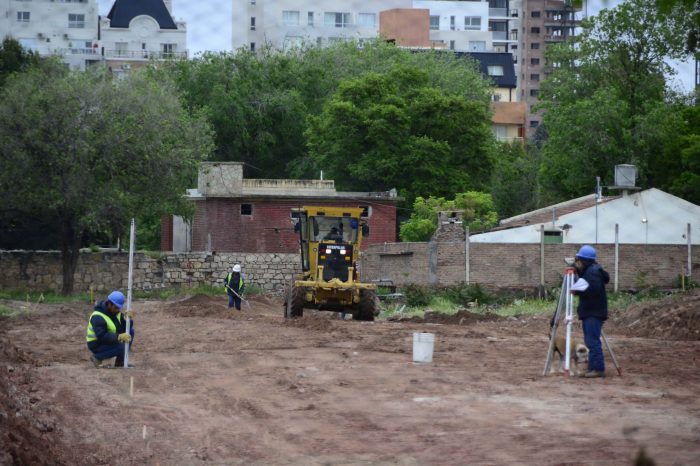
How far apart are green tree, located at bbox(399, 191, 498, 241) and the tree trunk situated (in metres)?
13.1

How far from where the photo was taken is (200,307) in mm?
33219

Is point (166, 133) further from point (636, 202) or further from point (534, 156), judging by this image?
point (534, 156)

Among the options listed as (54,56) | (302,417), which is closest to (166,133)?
(54,56)

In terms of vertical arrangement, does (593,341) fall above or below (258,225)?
below

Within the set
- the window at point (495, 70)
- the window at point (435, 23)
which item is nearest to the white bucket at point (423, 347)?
the window at point (435, 23)

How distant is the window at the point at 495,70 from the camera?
3615 inches

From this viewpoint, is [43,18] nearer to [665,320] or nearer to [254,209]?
[665,320]

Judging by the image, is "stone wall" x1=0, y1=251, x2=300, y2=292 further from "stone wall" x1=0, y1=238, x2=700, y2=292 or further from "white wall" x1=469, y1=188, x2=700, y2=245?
"white wall" x1=469, y1=188, x2=700, y2=245

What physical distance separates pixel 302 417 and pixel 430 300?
23723 mm

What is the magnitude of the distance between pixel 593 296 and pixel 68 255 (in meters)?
28.9

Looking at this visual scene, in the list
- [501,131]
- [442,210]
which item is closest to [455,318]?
[442,210]

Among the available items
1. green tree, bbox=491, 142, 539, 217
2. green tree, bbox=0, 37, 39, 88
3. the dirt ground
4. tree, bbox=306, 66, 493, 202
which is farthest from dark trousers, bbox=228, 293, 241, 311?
green tree, bbox=491, 142, 539, 217

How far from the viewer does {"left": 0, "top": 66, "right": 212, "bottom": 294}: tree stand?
37594 mm

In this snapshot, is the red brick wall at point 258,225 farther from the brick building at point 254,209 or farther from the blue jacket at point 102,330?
the blue jacket at point 102,330
